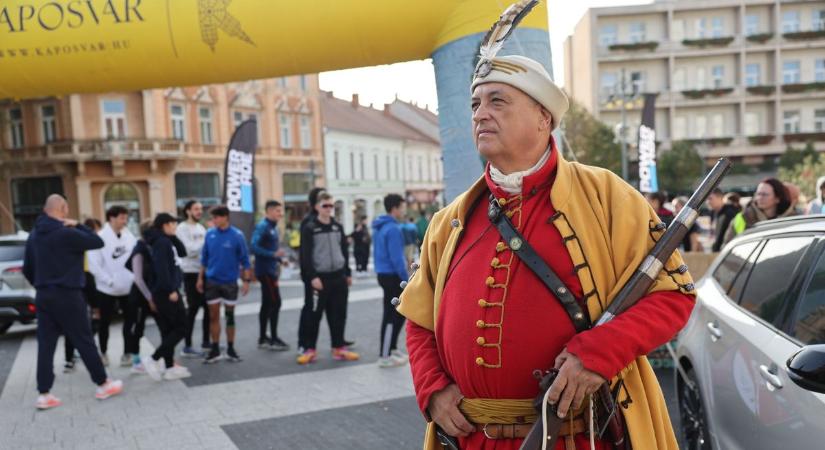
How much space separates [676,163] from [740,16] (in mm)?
14404

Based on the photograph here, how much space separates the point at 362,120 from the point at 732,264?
42566 mm

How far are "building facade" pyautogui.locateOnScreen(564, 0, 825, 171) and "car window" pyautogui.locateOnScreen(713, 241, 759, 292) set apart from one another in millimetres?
41188

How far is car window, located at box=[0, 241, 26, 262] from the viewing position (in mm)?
9016

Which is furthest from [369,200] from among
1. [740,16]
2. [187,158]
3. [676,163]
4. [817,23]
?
[817,23]

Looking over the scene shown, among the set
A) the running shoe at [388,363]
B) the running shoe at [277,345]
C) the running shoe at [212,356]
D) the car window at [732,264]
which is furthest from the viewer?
the running shoe at [277,345]

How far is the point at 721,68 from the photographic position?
141 ft

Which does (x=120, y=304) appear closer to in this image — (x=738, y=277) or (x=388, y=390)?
(x=388, y=390)

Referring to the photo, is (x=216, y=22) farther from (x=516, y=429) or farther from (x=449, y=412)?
(x=516, y=429)

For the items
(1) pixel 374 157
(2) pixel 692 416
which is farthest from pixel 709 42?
(2) pixel 692 416

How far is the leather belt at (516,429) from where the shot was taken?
5.93ft

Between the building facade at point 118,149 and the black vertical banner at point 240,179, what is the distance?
1725cm

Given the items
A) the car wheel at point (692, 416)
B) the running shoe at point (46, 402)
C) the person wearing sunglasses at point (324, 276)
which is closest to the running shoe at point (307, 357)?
the person wearing sunglasses at point (324, 276)

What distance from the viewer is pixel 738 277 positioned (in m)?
3.47

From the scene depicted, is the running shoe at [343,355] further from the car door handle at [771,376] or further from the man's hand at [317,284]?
the car door handle at [771,376]
